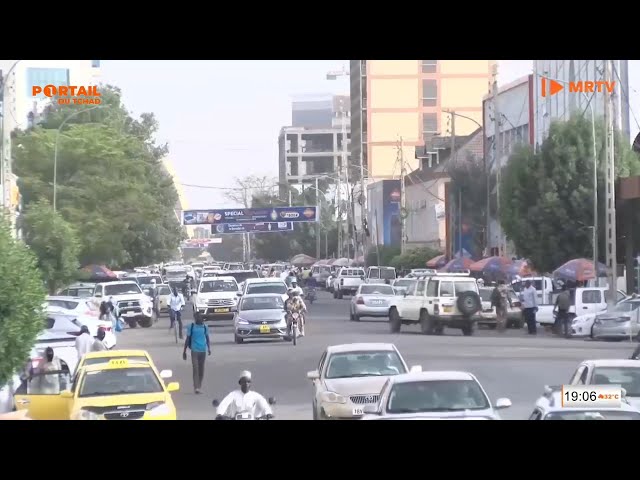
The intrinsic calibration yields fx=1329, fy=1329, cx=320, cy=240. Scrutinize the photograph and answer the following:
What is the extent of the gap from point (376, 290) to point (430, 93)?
267ft

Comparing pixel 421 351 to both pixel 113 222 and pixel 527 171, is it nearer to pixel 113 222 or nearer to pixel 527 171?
pixel 527 171

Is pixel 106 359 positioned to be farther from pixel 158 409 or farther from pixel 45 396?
pixel 158 409

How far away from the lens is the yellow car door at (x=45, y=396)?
2019 centimetres

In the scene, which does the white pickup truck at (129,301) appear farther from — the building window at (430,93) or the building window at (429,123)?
the building window at (429,123)

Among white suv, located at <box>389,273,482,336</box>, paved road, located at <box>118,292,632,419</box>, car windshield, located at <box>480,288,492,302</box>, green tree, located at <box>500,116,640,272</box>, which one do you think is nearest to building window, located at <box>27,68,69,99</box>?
green tree, located at <box>500,116,640,272</box>

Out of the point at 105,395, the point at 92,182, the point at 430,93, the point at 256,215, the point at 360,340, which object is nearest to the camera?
the point at 105,395

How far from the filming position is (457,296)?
41312mm

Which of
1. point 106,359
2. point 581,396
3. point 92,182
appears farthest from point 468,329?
point 92,182

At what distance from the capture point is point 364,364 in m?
21.4

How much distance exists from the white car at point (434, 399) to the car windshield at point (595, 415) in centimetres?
112

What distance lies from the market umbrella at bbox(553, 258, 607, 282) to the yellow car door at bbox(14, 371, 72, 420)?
2860 cm

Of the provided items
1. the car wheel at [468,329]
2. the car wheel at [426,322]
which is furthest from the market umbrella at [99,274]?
the car wheel at [468,329]
